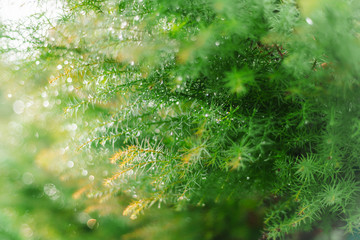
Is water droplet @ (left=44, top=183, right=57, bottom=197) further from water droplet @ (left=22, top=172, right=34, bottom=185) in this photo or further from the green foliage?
the green foliage

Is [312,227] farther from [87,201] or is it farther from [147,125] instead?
[87,201]

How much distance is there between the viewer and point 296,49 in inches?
12.0

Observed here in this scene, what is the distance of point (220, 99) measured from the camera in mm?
389

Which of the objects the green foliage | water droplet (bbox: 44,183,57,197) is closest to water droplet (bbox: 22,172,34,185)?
water droplet (bbox: 44,183,57,197)

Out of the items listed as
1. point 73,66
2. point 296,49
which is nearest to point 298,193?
point 296,49

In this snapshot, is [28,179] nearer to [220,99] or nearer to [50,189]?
[50,189]

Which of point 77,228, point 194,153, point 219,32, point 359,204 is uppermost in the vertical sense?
point 219,32

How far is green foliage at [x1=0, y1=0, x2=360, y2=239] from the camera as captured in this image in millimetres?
303

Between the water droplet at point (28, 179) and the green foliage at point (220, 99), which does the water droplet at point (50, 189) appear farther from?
the green foliage at point (220, 99)

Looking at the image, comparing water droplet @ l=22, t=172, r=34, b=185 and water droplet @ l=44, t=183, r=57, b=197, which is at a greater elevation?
water droplet @ l=22, t=172, r=34, b=185

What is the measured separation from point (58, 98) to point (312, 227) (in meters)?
0.42

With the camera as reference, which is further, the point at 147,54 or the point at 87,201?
the point at 87,201

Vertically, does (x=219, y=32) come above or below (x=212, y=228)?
above

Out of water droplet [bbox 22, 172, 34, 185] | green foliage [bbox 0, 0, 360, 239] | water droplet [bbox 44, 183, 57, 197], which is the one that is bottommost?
water droplet [bbox 44, 183, 57, 197]
